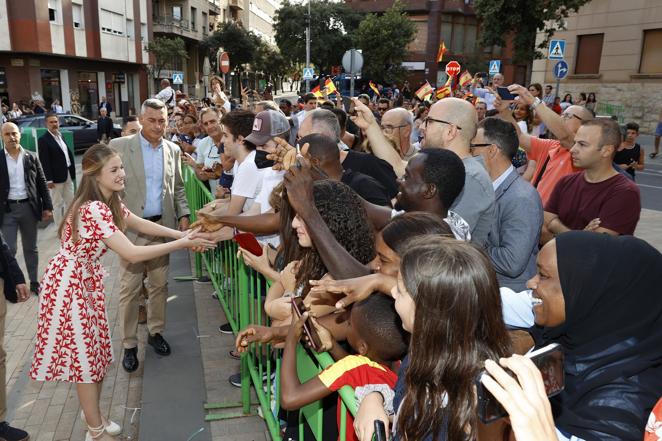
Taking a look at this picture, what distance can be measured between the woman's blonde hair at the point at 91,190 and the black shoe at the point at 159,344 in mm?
1509

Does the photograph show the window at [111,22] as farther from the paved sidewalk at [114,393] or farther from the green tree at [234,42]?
the paved sidewalk at [114,393]

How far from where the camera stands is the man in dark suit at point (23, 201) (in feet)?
20.4

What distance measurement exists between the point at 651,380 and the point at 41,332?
132 inches

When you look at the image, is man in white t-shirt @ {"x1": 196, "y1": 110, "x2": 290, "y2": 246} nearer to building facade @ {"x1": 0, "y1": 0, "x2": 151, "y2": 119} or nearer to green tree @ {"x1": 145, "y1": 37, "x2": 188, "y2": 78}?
building facade @ {"x1": 0, "y1": 0, "x2": 151, "y2": 119}

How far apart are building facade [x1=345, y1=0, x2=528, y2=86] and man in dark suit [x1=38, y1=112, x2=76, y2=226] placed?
42734 mm

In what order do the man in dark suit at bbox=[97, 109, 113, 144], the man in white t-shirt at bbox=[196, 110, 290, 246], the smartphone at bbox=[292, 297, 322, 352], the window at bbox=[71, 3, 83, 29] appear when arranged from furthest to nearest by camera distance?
the window at bbox=[71, 3, 83, 29]
the man in dark suit at bbox=[97, 109, 113, 144]
the man in white t-shirt at bbox=[196, 110, 290, 246]
the smartphone at bbox=[292, 297, 322, 352]

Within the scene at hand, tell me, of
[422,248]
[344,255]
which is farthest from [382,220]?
[422,248]

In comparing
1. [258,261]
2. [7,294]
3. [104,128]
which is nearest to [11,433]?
[7,294]

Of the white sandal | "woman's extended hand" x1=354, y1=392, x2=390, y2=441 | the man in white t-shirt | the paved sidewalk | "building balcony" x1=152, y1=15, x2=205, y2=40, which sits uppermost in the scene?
"building balcony" x1=152, y1=15, x2=205, y2=40

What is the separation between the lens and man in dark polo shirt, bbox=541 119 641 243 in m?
3.64

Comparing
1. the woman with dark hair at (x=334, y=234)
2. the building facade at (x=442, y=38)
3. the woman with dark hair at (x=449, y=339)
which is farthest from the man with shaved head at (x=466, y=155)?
the building facade at (x=442, y=38)

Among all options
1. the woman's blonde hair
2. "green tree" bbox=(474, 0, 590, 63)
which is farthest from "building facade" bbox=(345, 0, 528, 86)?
the woman's blonde hair

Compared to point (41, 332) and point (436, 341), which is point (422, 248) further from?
point (41, 332)

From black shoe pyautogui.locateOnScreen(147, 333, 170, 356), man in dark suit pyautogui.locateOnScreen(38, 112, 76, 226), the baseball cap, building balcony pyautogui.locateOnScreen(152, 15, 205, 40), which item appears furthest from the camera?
building balcony pyautogui.locateOnScreen(152, 15, 205, 40)
